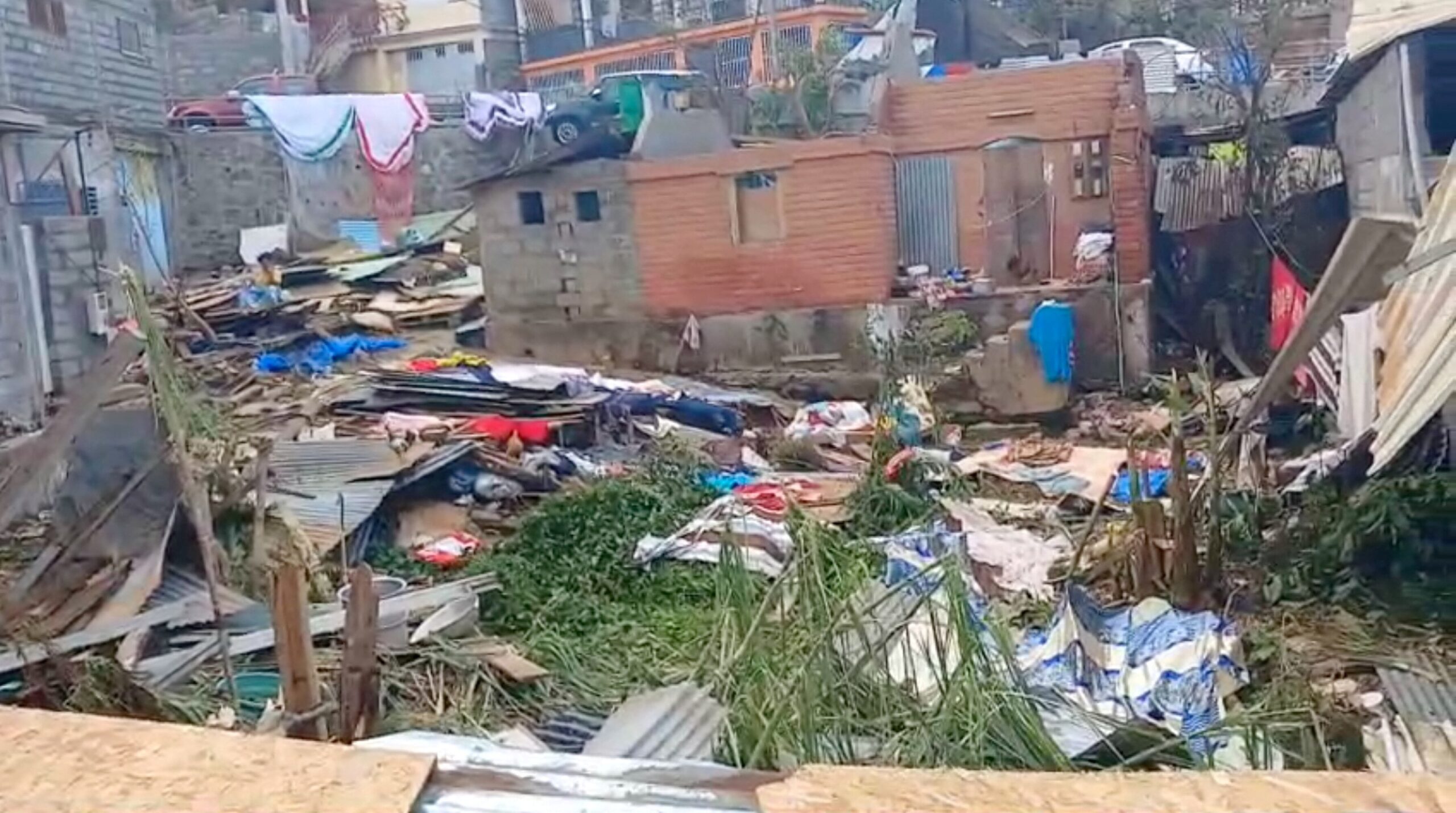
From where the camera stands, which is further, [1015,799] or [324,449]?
[324,449]

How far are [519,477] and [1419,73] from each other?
7.15 metres

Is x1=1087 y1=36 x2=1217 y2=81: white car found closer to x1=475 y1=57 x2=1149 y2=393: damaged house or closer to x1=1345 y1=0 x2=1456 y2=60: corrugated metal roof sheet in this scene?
x1=475 y1=57 x2=1149 y2=393: damaged house

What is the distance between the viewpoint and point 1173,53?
23.2 m

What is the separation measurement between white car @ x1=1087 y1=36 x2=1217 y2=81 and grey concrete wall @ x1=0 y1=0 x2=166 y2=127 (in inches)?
561

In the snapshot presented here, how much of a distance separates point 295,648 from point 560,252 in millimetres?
13455

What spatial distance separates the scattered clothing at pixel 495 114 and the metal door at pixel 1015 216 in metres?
12.5

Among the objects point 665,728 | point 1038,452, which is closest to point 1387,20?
point 1038,452

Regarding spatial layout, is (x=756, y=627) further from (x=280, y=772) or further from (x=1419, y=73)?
(x=1419, y=73)

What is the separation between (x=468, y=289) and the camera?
20.1 meters

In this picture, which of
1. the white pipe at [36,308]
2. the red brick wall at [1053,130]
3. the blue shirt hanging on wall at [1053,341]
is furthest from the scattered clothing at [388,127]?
the blue shirt hanging on wall at [1053,341]

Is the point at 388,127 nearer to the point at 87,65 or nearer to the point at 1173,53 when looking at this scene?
the point at 87,65

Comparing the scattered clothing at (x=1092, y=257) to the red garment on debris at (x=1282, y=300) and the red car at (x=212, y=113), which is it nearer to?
the red garment on debris at (x=1282, y=300)

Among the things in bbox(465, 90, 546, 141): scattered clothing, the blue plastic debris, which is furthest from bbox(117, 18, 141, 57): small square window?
bbox(465, 90, 546, 141): scattered clothing

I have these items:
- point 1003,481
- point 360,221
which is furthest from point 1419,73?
point 360,221
